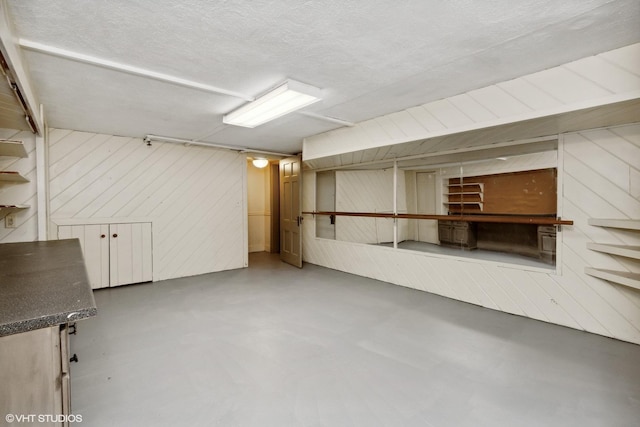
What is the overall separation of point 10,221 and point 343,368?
4139 mm

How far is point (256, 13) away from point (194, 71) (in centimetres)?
95

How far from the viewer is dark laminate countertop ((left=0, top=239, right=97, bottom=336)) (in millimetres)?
882

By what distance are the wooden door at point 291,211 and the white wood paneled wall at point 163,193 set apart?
2.86ft

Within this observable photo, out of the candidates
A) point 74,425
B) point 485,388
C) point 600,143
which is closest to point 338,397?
point 485,388

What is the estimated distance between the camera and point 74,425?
163 cm

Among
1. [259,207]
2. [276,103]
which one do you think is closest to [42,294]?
[276,103]

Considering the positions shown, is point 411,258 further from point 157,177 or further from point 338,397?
point 157,177

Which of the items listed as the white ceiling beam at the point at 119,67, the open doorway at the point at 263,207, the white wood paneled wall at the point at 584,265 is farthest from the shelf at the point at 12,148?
the white wood paneled wall at the point at 584,265

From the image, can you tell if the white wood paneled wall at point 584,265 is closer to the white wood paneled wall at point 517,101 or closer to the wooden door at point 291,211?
the white wood paneled wall at point 517,101

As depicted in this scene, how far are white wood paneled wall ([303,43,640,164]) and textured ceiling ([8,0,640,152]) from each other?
9cm

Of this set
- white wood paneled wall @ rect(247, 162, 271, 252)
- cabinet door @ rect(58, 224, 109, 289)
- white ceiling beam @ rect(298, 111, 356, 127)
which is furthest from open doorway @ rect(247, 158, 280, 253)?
white ceiling beam @ rect(298, 111, 356, 127)

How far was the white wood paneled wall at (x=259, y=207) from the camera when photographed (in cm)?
759

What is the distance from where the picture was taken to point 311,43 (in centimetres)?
197

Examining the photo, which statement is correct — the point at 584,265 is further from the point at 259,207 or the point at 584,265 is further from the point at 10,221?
the point at 259,207
